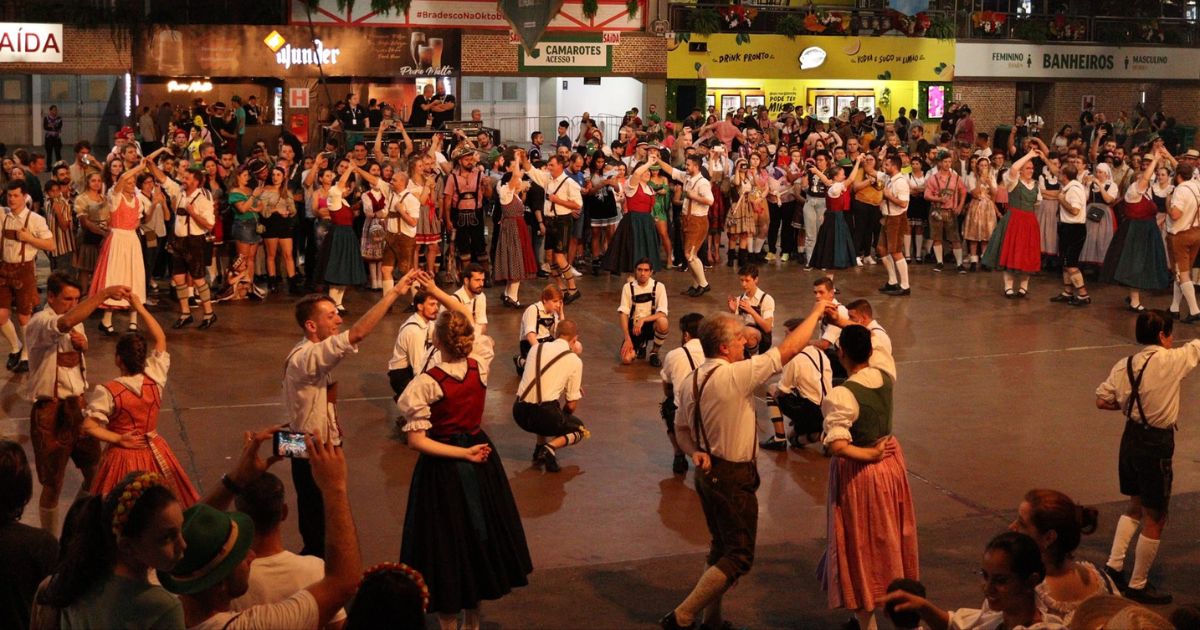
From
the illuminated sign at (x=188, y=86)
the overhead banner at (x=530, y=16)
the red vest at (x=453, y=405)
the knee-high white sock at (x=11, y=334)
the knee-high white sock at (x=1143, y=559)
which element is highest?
the illuminated sign at (x=188, y=86)

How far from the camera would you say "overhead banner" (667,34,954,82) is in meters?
29.6

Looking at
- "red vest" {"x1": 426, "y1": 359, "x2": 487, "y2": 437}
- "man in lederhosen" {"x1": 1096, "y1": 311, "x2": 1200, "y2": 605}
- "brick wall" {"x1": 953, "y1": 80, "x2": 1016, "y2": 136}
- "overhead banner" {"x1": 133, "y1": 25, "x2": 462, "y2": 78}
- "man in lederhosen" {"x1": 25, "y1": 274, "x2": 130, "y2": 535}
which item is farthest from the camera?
"brick wall" {"x1": 953, "y1": 80, "x2": 1016, "y2": 136}

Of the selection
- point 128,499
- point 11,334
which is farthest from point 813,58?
point 128,499

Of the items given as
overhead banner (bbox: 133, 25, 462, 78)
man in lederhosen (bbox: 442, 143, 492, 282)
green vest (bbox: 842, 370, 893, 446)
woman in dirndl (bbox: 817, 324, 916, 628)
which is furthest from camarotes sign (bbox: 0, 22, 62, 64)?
green vest (bbox: 842, 370, 893, 446)

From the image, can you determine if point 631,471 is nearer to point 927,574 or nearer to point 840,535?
point 927,574

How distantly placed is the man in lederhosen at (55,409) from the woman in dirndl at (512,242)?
8.11m

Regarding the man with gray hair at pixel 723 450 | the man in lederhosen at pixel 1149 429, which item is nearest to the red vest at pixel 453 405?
the man with gray hair at pixel 723 450

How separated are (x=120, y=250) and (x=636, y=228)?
600cm

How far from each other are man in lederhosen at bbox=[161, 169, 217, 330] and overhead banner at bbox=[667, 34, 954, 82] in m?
16.5

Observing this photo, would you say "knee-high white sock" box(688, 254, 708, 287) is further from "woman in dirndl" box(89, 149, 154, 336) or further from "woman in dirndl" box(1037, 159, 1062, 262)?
"woman in dirndl" box(89, 149, 154, 336)

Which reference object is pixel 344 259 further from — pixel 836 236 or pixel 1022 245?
pixel 1022 245

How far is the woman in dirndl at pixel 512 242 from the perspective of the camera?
616 inches

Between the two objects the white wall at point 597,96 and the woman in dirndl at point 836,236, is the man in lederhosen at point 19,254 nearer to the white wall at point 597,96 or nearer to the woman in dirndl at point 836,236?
the woman in dirndl at point 836,236

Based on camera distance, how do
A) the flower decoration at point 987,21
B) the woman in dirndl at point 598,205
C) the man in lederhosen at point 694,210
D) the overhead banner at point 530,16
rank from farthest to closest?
the flower decoration at point 987,21 → the woman in dirndl at point 598,205 → the man in lederhosen at point 694,210 → the overhead banner at point 530,16
